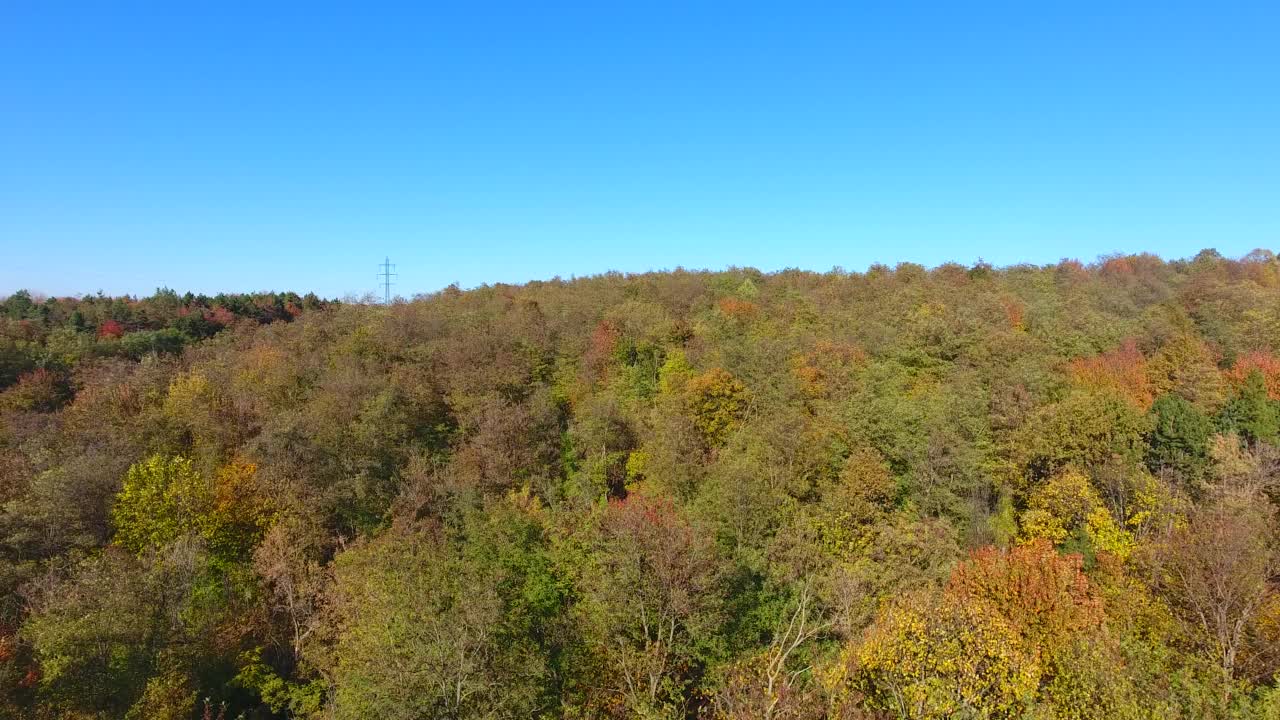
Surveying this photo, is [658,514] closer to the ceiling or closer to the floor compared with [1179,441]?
closer to the floor

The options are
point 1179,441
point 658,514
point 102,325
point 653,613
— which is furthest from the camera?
point 102,325

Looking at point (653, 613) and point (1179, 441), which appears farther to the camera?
point (1179, 441)

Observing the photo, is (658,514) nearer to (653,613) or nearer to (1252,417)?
(653,613)

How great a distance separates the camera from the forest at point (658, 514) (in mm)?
16672

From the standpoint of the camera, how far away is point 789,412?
1344 inches

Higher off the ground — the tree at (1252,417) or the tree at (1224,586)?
the tree at (1252,417)

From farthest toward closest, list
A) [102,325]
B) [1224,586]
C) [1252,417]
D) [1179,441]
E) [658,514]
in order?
[102,325] < [1252,417] < [1179,441] < [658,514] < [1224,586]

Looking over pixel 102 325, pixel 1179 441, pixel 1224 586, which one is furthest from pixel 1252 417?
pixel 102 325

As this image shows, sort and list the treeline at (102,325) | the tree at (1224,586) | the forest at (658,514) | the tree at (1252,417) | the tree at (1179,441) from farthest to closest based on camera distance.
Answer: the treeline at (102,325) < the tree at (1252,417) < the tree at (1179,441) < the tree at (1224,586) < the forest at (658,514)

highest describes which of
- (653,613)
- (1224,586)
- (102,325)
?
(102,325)

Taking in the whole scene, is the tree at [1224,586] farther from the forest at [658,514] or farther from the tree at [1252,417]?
the tree at [1252,417]

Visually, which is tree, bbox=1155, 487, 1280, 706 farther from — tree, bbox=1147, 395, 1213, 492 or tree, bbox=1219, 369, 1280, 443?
tree, bbox=1219, 369, 1280, 443

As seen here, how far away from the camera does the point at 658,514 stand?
27.6 meters

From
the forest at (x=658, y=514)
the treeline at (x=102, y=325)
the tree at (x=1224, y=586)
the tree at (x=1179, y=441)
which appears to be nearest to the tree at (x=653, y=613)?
the forest at (x=658, y=514)
